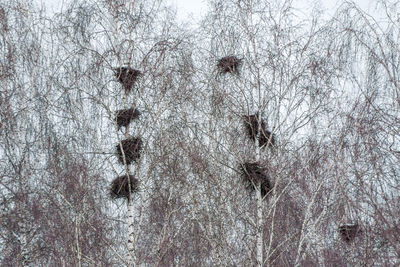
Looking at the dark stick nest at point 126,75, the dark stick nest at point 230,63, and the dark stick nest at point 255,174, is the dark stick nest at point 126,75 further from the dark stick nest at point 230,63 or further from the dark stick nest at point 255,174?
the dark stick nest at point 255,174

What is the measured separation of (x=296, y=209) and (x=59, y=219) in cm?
492

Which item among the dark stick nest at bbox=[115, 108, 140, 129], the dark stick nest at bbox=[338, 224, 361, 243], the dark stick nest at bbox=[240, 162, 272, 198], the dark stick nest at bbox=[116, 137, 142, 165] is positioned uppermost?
the dark stick nest at bbox=[115, 108, 140, 129]

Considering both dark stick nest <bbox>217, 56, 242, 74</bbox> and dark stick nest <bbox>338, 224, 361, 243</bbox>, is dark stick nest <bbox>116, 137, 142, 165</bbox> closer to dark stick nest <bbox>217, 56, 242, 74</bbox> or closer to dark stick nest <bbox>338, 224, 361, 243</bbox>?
dark stick nest <bbox>217, 56, 242, 74</bbox>

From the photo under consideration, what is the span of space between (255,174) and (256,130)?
0.84 meters

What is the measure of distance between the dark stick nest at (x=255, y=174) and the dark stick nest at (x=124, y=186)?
73.8 inches

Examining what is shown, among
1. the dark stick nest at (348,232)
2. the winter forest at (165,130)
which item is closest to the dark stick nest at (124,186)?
the winter forest at (165,130)

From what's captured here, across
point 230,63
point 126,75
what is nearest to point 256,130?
point 230,63

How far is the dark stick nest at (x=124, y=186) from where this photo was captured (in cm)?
884

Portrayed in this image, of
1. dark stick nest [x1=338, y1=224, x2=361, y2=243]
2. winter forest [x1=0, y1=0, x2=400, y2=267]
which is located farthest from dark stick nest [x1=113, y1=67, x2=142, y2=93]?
dark stick nest [x1=338, y1=224, x2=361, y2=243]

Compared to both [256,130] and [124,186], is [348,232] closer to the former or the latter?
[256,130]

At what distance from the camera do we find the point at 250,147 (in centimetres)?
951

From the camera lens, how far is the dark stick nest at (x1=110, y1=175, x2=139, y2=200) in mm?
8836

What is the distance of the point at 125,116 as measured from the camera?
9078mm

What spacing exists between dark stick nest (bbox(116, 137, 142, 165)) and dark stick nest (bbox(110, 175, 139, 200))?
378 millimetres
